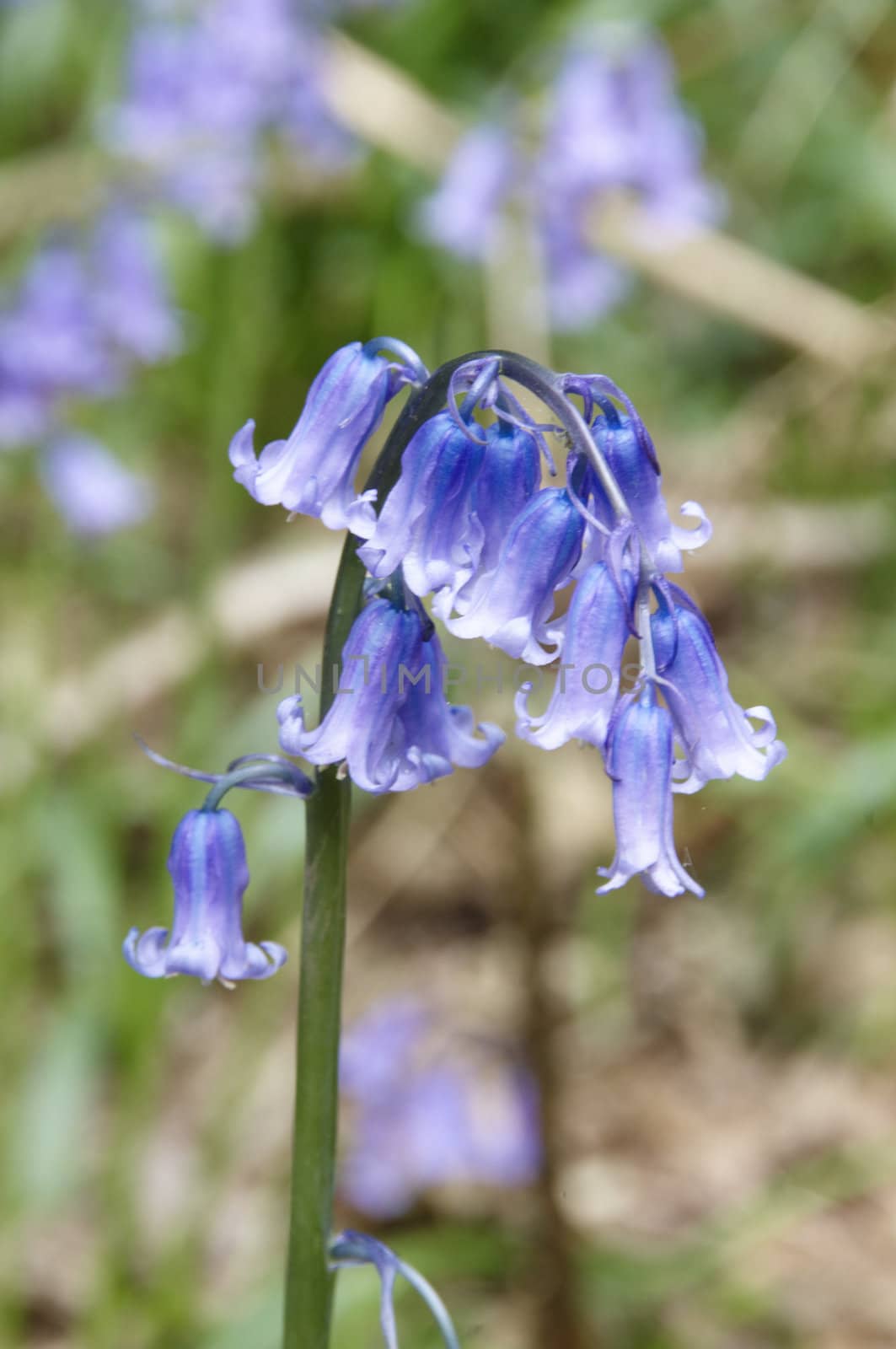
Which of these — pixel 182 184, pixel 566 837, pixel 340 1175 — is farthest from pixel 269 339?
pixel 340 1175

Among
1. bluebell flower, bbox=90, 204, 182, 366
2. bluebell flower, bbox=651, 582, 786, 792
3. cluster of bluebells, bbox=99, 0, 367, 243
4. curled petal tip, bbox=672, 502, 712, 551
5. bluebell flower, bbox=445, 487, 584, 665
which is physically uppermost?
cluster of bluebells, bbox=99, 0, 367, 243

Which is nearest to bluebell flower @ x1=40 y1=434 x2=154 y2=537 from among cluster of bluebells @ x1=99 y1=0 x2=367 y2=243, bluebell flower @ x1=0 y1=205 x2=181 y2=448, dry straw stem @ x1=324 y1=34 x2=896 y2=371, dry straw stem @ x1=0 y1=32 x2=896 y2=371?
bluebell flower @ x1=0 y1=205 x2=181 y2=448

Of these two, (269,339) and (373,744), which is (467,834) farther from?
(373,744)

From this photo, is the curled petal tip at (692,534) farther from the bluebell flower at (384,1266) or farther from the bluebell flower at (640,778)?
the bluebell flower at (384,1266)

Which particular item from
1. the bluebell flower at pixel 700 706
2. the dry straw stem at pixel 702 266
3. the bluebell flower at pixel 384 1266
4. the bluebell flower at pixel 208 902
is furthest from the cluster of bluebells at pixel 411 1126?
the dry straw stem at pixel 702 266

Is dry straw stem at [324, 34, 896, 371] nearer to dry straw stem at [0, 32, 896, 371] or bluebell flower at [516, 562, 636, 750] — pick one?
dry straw stem at [0, 32, 896, 371]

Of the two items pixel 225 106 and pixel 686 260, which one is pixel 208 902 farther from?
pixel 225 106
